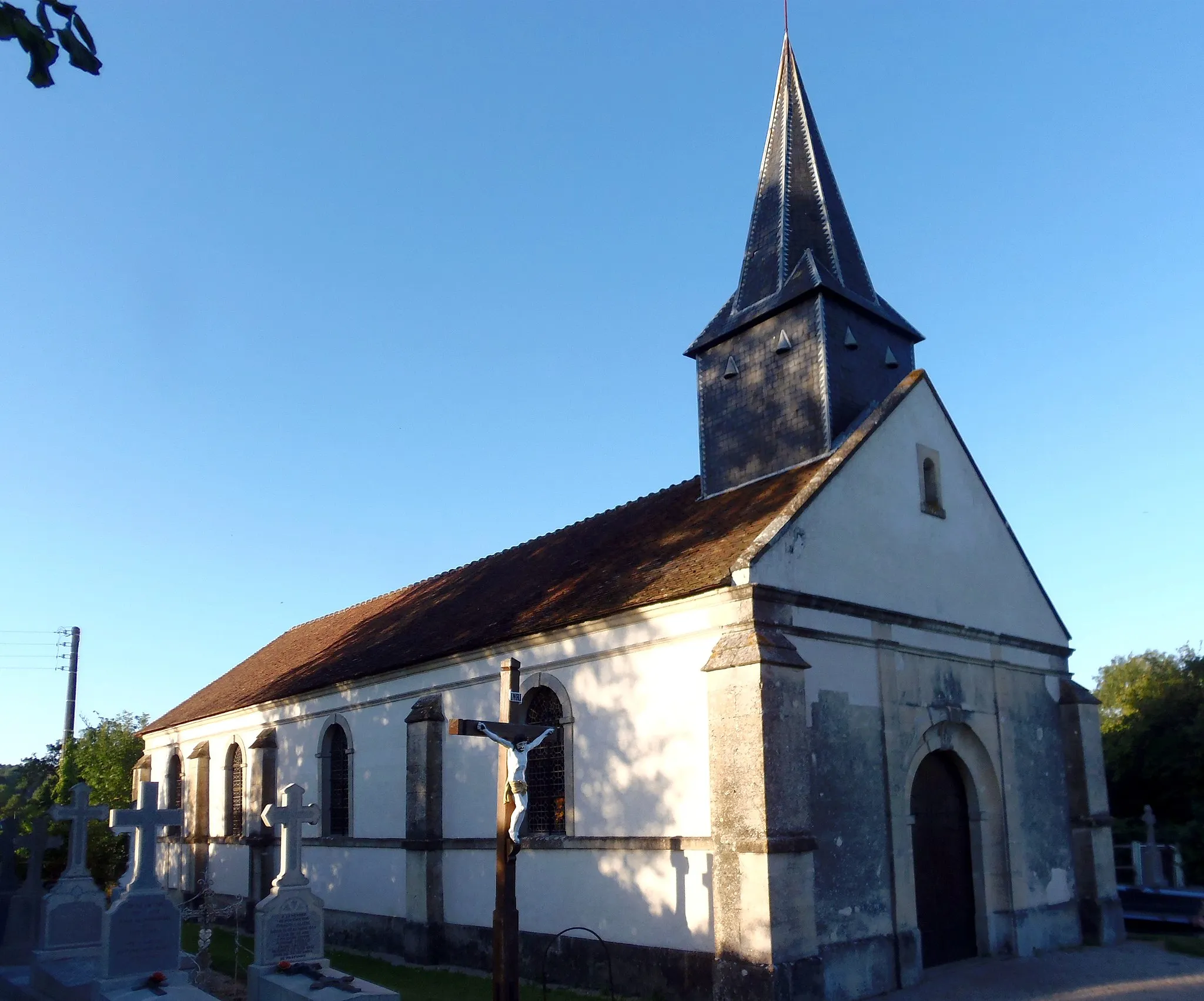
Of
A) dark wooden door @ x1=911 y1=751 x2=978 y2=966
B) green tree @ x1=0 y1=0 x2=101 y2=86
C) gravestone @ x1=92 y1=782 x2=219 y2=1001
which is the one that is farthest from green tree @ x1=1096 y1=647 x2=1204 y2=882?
green tree @ x1=0 y1=0 x2=101 y2=86

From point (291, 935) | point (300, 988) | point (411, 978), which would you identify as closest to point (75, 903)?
point (291, 935)

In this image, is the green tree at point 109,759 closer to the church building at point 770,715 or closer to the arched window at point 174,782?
the arched window at point 174,782

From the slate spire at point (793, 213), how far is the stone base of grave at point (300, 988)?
1203cm

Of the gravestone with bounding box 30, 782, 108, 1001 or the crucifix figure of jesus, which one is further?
the gravestone with bounding box 30, 782, 108, 1001

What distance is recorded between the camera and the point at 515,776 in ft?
31.1

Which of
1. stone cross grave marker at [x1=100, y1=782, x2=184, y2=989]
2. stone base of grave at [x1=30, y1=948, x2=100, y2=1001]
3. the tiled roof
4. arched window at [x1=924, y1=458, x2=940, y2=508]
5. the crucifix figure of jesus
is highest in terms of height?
arched window at [x1=924, y1=458, x2=940, y2=508]

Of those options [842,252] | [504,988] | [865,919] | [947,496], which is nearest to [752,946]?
[865,919]

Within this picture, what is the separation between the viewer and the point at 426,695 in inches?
675

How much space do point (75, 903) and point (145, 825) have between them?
2486 mm

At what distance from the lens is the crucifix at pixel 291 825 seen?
12203 millimetres

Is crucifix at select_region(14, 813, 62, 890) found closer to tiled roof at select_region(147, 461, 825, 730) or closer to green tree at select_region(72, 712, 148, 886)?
tiled roof at select_region(147, 461, 825, 730)

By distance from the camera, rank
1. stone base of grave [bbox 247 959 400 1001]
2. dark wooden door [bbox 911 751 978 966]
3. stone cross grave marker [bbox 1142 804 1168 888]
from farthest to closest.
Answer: stone cross grave marker [bbox 1142 804 1168 888], dark wooden door [bbox 911 751 978 966], stone base of grave [bbox 247 959 400 1001]

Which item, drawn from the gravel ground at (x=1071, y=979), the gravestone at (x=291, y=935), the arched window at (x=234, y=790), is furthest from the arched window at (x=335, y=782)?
the gravel ground at (x=1071, y=979)

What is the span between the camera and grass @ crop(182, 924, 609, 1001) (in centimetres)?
1270
